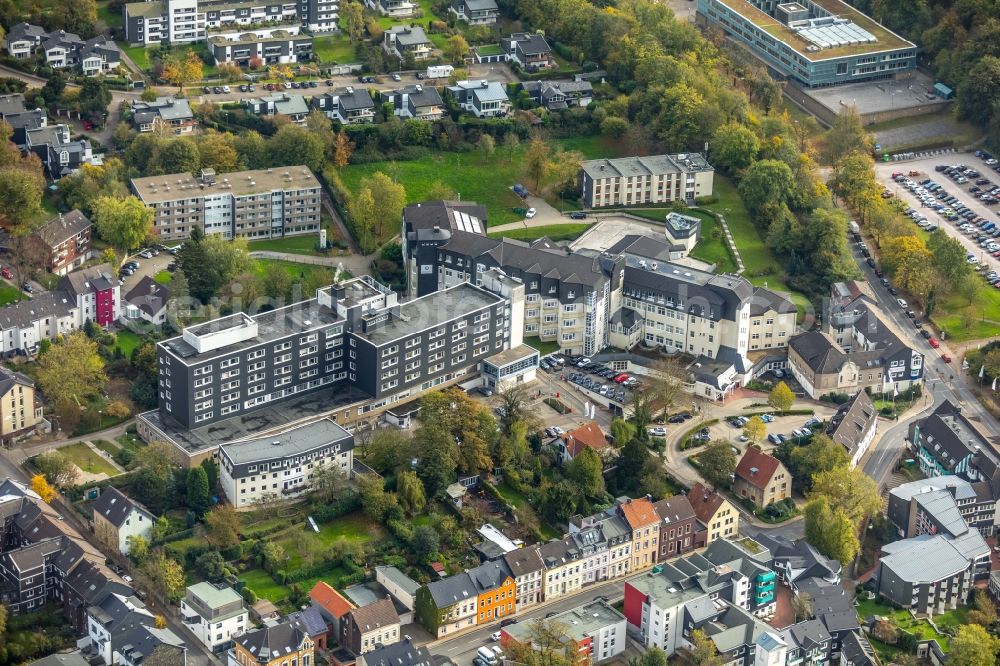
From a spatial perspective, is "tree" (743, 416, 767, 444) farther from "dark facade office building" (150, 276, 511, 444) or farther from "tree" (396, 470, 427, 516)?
"tree" (396, 470, 427, 516)

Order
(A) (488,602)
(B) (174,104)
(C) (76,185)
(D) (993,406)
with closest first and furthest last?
(A) (488,602) < (D) (993,406) < (C) (76,185) < (B) (174,104)

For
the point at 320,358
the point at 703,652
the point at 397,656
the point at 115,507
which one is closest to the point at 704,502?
the point at 703,652

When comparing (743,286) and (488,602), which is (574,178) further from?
(488,602)

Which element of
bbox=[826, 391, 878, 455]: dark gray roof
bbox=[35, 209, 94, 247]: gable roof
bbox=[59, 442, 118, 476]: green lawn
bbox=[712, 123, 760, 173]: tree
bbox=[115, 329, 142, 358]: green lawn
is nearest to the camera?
bbox=[59, 442, 118, 476]: green lawn

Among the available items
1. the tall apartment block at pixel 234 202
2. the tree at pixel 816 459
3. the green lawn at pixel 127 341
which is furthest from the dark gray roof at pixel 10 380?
the tree at pixel 816 459

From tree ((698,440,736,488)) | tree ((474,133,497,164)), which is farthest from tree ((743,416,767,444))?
tree ((474,133,497,164))

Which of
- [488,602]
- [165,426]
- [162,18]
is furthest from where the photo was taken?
[162,18]

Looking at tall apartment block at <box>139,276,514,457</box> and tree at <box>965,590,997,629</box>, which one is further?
tall apartment block at <box>139,276,514,457</box>

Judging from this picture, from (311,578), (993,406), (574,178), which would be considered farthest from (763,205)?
(311,578)
